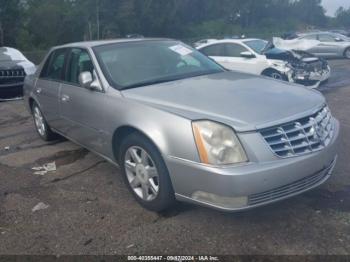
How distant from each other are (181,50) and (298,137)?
2168 mm

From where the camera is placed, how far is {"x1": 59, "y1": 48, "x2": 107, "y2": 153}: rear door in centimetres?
412

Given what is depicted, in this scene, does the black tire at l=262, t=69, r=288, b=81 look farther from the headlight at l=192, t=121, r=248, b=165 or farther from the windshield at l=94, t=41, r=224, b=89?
the headlight at l=192, t=121, r=248, b=165

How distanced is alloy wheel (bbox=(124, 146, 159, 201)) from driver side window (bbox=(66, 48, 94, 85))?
1211mm

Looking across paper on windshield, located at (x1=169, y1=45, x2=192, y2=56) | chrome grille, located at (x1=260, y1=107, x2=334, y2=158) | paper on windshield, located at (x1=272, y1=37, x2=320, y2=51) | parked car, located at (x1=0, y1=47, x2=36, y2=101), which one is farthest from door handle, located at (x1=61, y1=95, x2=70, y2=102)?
paper on windshield, located at (x1=272, y1=37, x2=320, y2=51)

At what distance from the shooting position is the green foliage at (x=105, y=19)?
30480 mm

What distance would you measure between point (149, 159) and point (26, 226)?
125 centimetres

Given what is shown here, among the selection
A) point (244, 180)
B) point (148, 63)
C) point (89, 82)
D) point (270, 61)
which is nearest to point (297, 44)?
point (270, 61)

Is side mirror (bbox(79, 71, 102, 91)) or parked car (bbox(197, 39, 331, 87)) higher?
side mirror (bbox(79, 71, 102, 91))

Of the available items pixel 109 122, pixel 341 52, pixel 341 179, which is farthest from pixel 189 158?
pixel 341 52

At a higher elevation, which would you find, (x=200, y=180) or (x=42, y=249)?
(x=200, y=180)

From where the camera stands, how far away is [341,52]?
62.4 ft

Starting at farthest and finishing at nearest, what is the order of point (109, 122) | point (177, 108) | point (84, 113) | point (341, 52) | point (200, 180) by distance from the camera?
point (341, 52)
point (84, 113)
point (109, 122)
point (177, 108)
point (200, 180)

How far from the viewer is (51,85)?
17.1 ft

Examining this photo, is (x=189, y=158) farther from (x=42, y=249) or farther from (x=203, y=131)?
(x=42, y=249)
